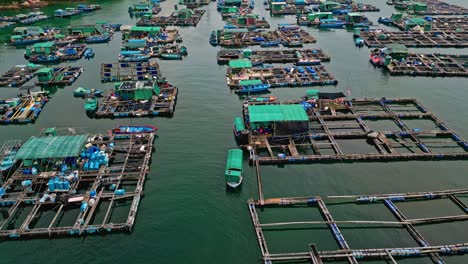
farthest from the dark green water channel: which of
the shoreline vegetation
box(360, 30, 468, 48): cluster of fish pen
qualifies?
the shoreline vegetation

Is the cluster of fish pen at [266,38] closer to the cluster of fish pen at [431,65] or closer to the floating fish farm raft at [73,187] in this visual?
the cluster of fish pen at [431,65]

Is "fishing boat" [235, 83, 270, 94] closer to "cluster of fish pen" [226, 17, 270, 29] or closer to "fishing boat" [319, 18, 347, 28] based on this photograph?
"cluster of fish pen" [226, 17, 270, 29]

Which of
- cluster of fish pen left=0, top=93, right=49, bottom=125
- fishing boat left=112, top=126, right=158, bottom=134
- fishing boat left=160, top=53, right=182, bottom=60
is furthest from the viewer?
fishing boat left=160, top=53, right=182, bottom=60

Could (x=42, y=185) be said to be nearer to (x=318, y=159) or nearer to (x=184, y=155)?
(x=184, y=155)

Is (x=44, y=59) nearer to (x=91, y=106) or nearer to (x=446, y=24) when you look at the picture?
(x=91, y=106)

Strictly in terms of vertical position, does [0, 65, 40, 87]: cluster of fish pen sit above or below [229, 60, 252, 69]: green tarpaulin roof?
above

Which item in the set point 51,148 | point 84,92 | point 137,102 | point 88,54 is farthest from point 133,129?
point 88,54

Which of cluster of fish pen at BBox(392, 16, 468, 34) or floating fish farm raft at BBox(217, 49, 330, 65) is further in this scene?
cluster of fish pen at BBox(392, 16, 468, 34)
